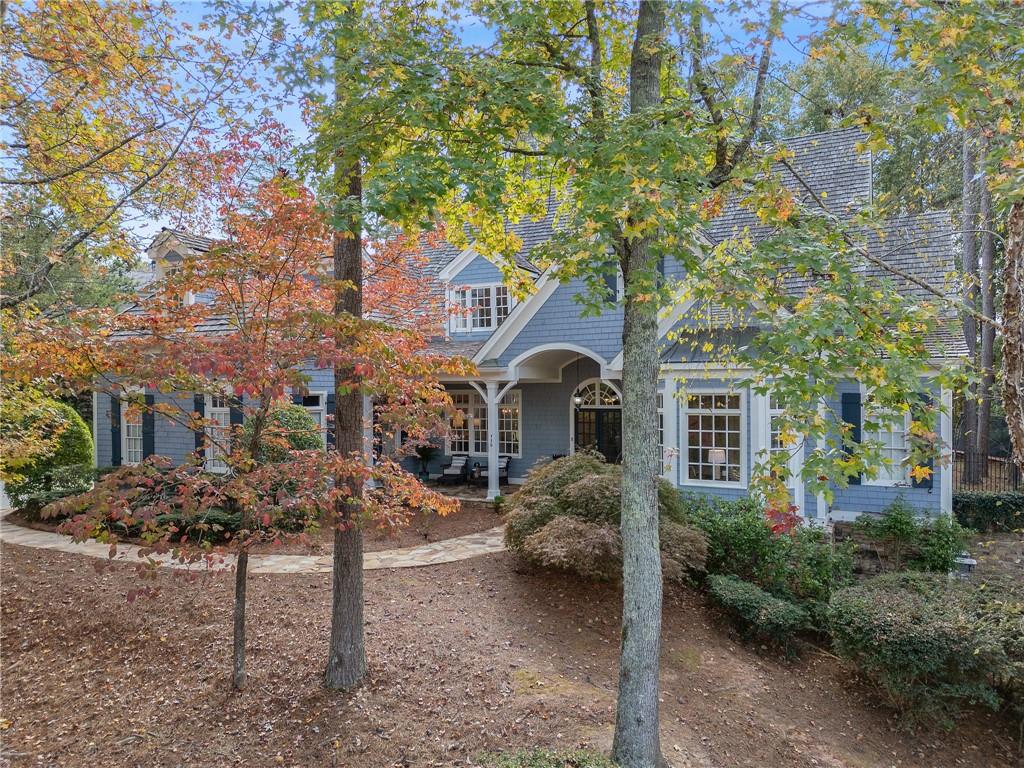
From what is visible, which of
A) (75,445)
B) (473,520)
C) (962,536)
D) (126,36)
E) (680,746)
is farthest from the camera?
(75,445)

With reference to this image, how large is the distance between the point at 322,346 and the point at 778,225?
140 inches

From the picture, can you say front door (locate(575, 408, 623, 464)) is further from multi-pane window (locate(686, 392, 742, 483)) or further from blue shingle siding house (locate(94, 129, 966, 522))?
multi-pane window (locate(686, 392, 742, 483))

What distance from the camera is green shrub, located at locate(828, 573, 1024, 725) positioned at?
18.7 ft

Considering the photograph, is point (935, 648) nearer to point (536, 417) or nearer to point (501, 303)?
point (536, 417)

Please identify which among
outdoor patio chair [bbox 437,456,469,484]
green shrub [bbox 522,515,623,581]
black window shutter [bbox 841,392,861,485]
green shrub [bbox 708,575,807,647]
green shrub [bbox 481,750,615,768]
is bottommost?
green shrub [bbox 708,575,807,647]

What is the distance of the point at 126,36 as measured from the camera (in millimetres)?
6398

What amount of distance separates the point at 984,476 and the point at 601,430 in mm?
9759

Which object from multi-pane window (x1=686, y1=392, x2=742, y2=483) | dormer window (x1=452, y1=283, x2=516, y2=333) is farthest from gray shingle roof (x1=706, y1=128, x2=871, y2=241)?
dormer window (x1=452, y1=283, x2=516, y2=333)

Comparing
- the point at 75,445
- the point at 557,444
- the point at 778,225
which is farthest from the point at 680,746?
the point at 75,445

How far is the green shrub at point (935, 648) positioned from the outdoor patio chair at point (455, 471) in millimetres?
9634

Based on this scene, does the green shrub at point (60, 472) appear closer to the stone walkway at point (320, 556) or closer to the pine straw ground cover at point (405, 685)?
the stone walkway at point (320, 556)

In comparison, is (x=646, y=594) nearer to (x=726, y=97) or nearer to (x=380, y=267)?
(x=726, y=97)

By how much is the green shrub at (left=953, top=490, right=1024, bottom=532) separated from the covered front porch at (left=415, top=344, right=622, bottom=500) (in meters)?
6.95

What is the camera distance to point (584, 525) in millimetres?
7438
